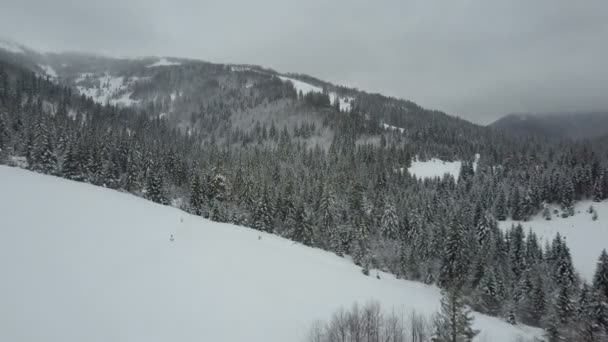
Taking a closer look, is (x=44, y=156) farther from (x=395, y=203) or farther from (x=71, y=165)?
(x=395, y=203)

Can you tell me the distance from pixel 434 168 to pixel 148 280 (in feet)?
464

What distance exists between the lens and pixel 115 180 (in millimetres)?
76438

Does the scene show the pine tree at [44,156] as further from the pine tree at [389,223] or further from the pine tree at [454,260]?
the pine tree at [454,260]

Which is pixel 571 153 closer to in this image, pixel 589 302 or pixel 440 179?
pixel 440 179

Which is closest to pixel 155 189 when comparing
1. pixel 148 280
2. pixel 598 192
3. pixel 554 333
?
pixel 148 280

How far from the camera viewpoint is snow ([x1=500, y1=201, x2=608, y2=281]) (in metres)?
73.2

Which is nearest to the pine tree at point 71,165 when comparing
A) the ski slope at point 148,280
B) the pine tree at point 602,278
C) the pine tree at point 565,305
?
the ski slope at point 148,280

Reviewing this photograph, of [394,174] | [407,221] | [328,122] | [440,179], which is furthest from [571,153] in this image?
[328,122]

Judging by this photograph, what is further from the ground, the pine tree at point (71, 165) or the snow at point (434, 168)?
the snow at point (434, 168)

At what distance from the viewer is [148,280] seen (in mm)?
29500

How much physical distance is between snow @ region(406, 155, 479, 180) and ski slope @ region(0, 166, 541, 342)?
9879cm

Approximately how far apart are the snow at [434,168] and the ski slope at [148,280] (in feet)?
324

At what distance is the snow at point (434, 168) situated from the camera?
136875 mm

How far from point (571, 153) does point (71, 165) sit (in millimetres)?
195472
